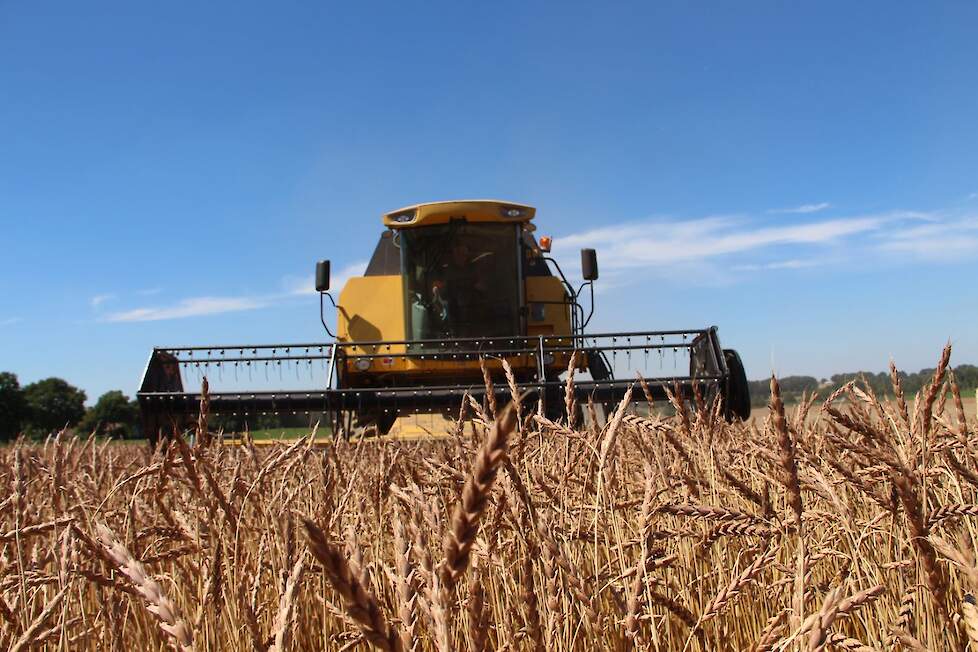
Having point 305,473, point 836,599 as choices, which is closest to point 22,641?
point 836,599

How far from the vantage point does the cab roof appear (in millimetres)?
9188

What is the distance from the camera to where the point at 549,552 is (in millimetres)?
1088

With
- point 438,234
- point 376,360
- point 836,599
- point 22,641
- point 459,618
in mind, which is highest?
point 438,234

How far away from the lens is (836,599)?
75cm

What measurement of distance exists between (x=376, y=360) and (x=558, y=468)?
22.2 ft

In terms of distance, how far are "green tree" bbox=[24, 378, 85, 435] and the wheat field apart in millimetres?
45708

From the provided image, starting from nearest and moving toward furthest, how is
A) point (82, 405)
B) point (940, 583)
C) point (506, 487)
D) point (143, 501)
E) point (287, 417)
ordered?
1. point (940, 583)
2. point (506, 487)
3. point (143, 501)
4. point (287, 417)
5. point (82, 405)

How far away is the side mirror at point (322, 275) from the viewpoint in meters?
9.02

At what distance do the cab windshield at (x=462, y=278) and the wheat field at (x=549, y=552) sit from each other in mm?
6736

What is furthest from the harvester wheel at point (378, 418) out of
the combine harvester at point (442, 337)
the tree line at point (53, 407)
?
the tree line at point (53, 407)

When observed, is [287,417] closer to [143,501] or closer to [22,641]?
[143,501]

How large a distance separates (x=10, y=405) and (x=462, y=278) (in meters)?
40.5

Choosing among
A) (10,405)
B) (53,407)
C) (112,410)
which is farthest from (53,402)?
(112,410)

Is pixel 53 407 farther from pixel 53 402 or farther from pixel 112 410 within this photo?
pixel 112 410
